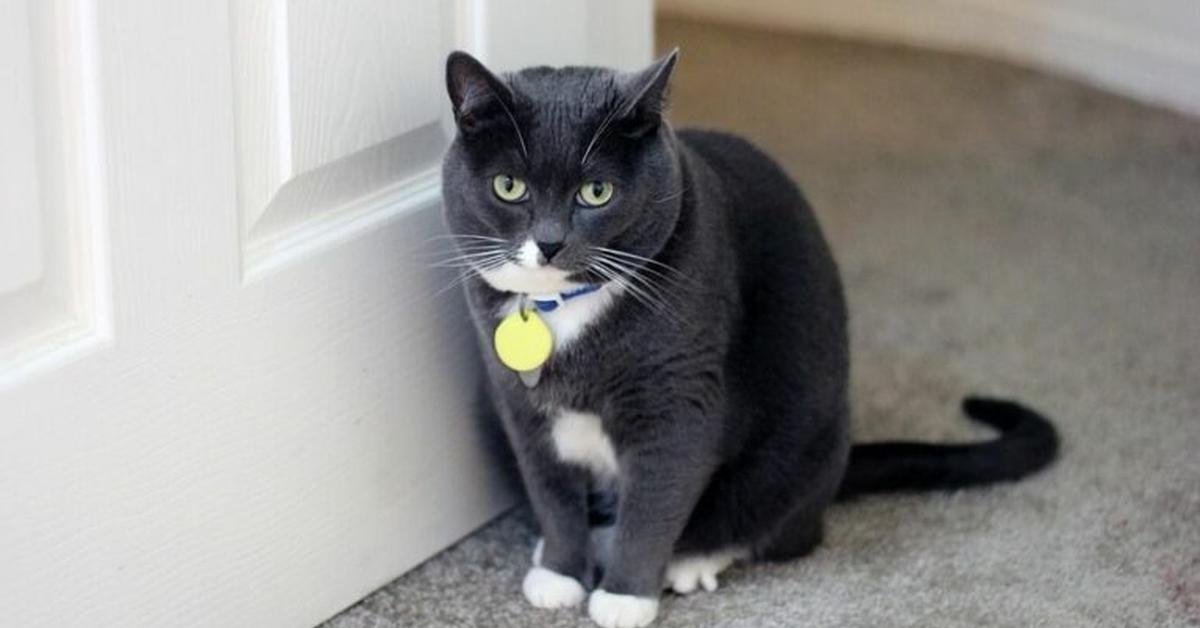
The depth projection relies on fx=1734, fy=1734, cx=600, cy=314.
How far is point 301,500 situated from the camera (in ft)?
4.60

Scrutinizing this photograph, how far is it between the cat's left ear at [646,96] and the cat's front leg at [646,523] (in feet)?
0.86

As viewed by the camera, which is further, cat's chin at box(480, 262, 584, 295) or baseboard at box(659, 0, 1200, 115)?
baseboard at box(659, 0, 1200, 115)

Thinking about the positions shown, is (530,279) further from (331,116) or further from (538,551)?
(538,551)

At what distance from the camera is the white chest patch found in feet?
4.69

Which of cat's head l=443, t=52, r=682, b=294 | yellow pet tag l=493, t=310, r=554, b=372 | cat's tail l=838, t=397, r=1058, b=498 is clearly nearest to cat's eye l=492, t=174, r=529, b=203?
cat's head l=443, t=52, r=682, b=294

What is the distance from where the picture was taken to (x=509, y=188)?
131cm

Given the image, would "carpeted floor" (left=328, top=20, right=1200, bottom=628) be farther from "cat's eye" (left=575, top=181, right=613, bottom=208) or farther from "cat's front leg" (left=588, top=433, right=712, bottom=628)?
"cat's eye" (left=575, top=181, right=613, bottom=208)

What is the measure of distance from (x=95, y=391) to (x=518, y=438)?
1.35ft

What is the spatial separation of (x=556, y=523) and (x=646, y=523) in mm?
98

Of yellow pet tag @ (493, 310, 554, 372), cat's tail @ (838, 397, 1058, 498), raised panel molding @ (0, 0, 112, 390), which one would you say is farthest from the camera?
cat's tail @ (838, 397, 1058, 498)

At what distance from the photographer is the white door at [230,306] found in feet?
3.70

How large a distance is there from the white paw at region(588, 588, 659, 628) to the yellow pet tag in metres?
0.22

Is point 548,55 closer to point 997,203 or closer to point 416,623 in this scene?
point 416,623

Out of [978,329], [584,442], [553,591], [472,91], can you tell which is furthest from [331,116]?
[978,329]
